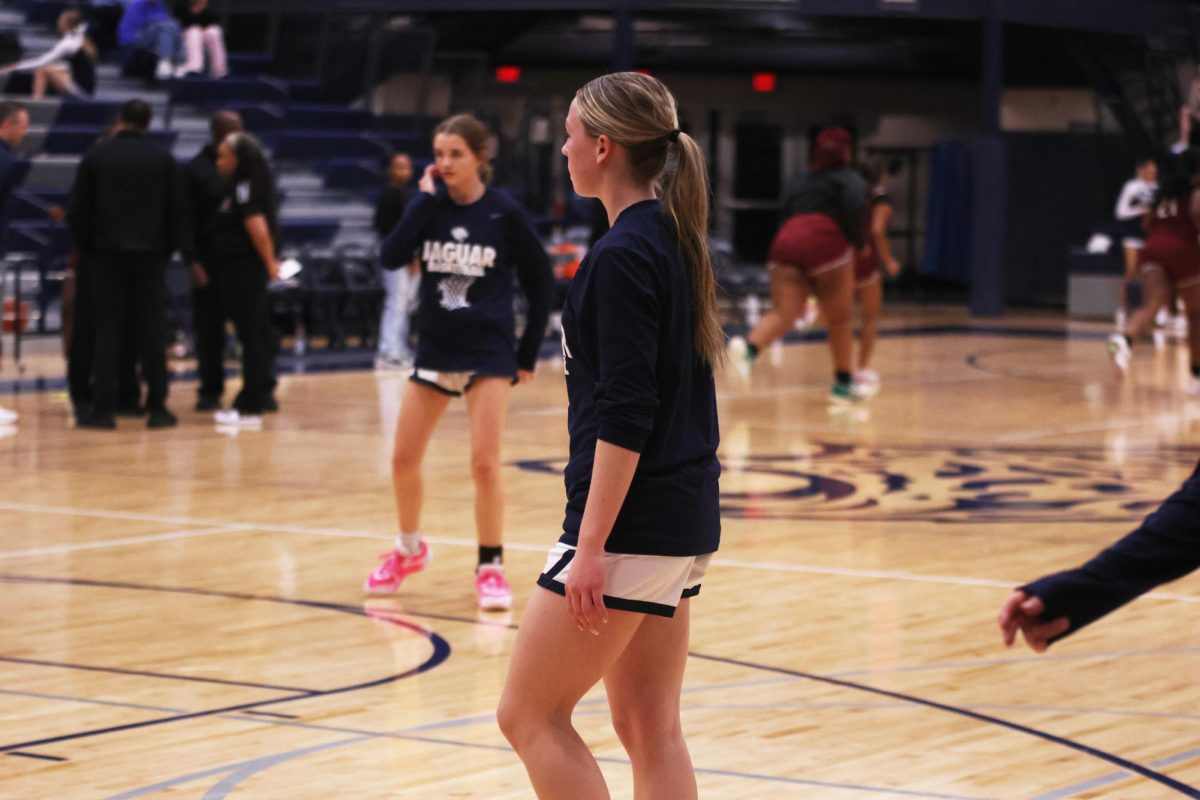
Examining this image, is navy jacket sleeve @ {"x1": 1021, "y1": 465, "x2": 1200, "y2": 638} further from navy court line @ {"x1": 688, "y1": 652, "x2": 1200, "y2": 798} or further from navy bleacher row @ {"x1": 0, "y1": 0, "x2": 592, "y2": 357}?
navy bleacher row @ {"x1": 0, "y1": 0, "x2": 592, "y2": 357}

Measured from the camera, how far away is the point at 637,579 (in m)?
3.77

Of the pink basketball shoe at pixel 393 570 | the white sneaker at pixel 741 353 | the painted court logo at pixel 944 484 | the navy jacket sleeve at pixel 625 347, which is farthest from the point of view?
the white sneaker at pixel 741 353

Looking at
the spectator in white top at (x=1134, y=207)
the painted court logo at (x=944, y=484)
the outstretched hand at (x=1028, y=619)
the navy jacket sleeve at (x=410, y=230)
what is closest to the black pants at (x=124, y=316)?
the painted court logo at (x=944, y=484)

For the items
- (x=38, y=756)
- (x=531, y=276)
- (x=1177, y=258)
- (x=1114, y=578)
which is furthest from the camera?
(x=1177, y=258)

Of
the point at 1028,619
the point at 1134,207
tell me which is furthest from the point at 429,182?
the point at 1134,207

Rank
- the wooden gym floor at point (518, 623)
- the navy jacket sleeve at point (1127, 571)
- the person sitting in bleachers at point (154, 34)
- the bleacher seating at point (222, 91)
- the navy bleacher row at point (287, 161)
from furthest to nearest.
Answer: the person sitting in bleachers at point (154, 34)
the bleacher seating at point (222, 91)
the navy bleacher row at point (287, 161)
the wooden gym floor at point (518, 623)
the navy jacket sleeve at point (1127, 571)

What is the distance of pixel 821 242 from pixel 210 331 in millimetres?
4320

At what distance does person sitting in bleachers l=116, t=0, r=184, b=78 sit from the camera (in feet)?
73.6

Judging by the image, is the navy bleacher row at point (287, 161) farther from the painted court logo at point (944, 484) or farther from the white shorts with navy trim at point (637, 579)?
the white shorts with navy trim at point (637, 579)

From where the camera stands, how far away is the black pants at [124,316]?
12.7 m

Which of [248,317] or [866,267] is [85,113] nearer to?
[248,317]

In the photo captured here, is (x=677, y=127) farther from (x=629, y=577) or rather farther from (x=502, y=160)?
(x=502, y=160)

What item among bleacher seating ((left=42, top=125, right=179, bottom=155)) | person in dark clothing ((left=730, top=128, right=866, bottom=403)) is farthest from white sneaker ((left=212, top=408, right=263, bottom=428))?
bleacher seating ((left=42, top=125, right=179, bottom=155))

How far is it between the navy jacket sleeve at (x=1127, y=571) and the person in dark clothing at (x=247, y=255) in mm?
10443
